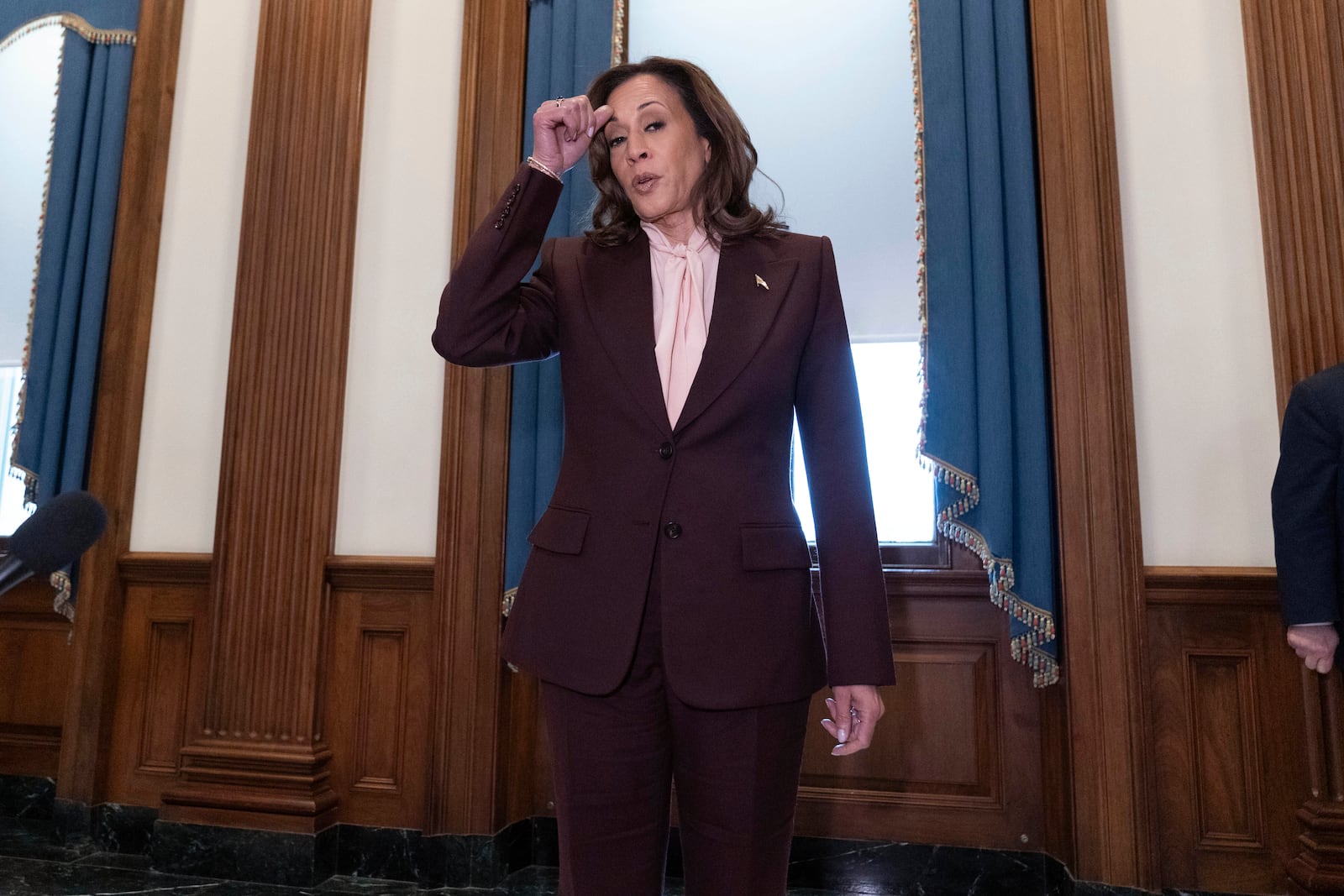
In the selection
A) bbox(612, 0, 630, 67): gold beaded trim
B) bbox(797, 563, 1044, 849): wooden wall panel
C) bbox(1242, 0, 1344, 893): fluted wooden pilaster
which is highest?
bbox(612, 0, 630, 67): gold beaded trim

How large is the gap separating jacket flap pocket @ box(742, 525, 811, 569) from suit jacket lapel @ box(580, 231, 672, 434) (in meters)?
0.17

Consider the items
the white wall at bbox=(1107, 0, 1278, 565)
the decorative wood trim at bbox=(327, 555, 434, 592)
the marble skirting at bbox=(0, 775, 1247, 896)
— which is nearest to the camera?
the white wall at bbox=(1107, 0, 1278, 565)

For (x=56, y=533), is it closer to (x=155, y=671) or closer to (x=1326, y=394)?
→ (x=1326, y=394)

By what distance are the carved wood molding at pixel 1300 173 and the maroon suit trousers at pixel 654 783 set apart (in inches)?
77.2

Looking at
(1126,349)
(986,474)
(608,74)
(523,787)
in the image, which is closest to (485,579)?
(523,787)

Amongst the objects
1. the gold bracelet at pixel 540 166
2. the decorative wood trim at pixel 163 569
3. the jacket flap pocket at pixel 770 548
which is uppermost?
the gold bracelet at pixel 540 166

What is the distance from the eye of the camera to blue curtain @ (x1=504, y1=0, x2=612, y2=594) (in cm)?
271

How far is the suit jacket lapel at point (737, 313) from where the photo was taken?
3.96 ft

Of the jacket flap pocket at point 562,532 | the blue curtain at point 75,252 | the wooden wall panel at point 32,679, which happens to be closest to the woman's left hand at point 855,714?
the jacket flap pocket at point 562,532

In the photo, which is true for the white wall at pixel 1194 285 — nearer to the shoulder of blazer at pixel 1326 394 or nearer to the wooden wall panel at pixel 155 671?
the shoulder of blazer at pixel 1326 394

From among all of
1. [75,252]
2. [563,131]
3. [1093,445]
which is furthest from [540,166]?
[75,252]

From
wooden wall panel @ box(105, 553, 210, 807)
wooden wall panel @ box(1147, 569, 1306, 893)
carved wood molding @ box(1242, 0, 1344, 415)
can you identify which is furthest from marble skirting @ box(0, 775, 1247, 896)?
carved wood molding @ box(1242, 0, 1344, 415)

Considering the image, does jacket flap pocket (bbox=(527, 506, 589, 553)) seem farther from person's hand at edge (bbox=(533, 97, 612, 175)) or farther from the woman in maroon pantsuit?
person's hand at edge (bbox=(533, 97, 612, 175))

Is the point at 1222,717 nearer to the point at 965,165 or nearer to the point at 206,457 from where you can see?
the point at 965,165
